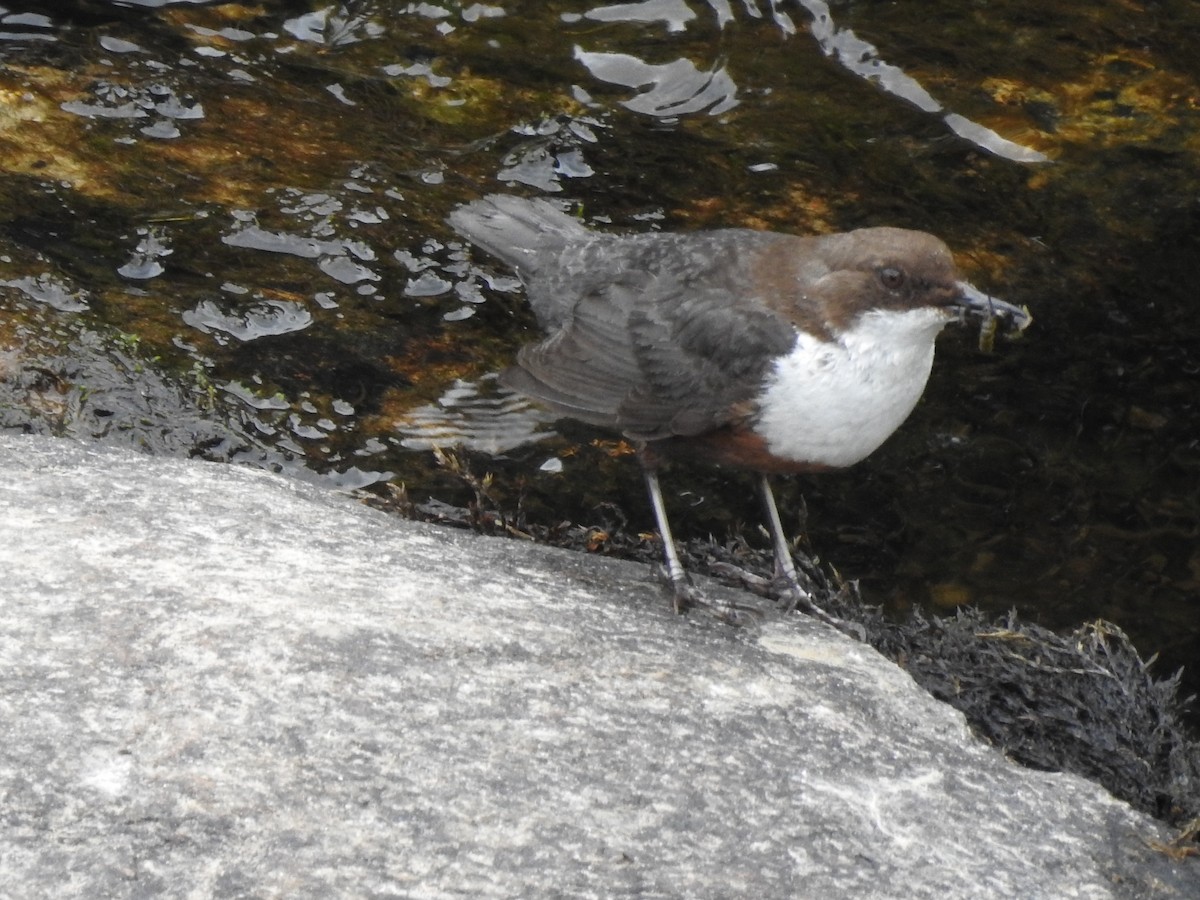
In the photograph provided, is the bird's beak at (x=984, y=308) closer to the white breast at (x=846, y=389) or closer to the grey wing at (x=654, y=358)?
the white breast at (x=846, y=389)

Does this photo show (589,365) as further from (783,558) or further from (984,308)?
(984,308)

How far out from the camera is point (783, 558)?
3588 mm

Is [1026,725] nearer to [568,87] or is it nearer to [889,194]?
[889,194]

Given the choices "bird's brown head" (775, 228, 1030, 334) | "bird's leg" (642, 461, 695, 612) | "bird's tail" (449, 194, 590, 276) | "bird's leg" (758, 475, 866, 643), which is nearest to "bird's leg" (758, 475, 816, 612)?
"bird's leg" (758, 475, 866, 643)

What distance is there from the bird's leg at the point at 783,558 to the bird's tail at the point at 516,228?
2.80ft

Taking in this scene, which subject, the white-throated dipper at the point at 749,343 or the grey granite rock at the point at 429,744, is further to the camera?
the white-throated dipper at the point at 749,343

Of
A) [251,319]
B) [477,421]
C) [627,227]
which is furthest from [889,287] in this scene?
[251,319]

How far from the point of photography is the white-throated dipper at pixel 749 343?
3.11 m

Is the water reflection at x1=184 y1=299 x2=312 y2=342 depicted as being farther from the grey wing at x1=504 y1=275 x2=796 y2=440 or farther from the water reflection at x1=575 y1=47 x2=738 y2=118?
the water reflection at x1=575 y1=47 x2=738 y2=118

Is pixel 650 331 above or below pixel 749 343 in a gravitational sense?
below

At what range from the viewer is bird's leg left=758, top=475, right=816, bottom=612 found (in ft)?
11.4

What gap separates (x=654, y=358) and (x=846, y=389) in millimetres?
511

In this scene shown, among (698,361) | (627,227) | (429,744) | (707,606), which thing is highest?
(698,361)

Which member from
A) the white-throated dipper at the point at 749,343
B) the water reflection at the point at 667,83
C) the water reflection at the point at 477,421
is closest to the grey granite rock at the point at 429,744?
the white-throated dipper at the point at 749,343
